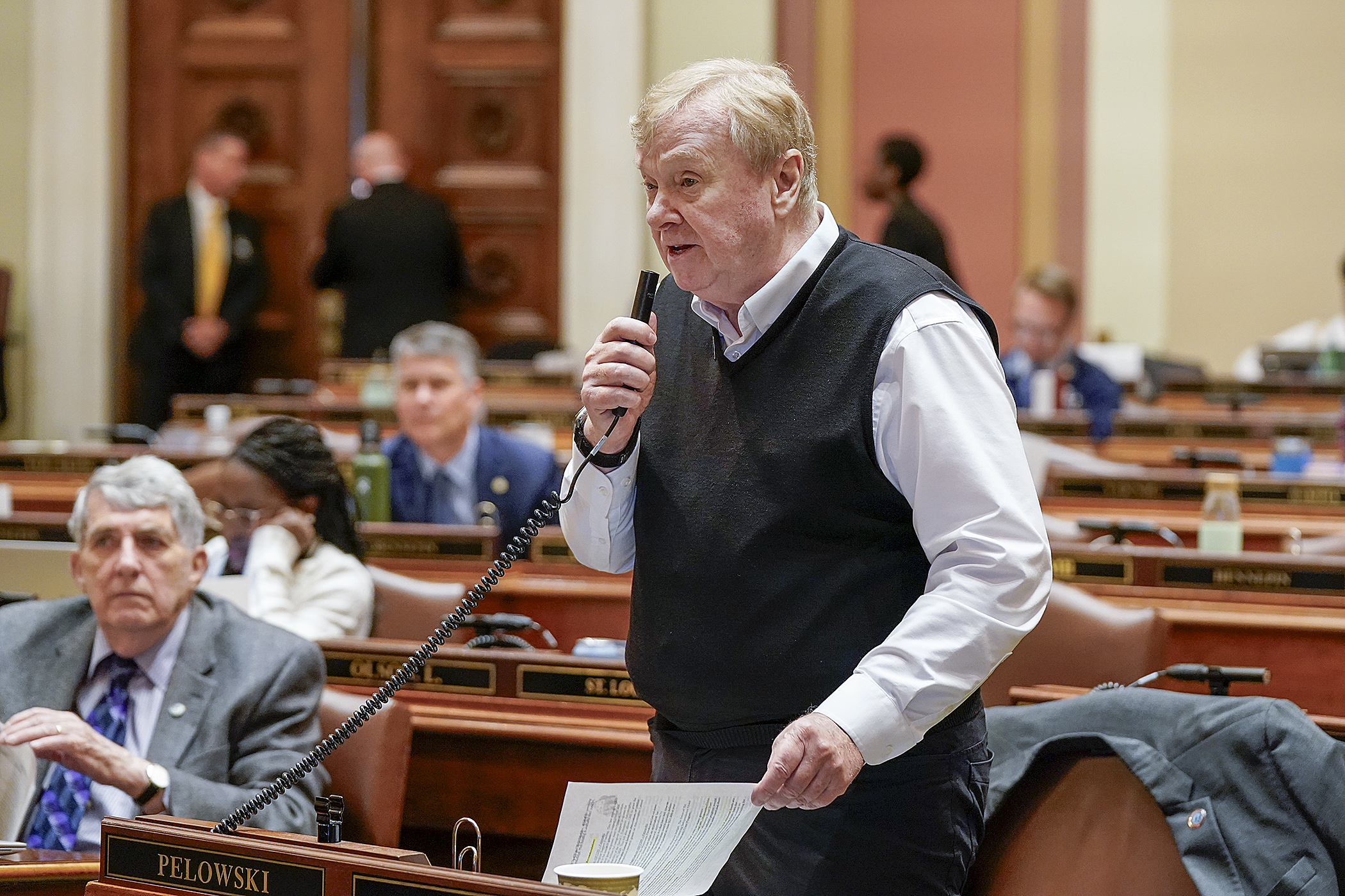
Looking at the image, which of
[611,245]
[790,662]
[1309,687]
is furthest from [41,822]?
[611,245]

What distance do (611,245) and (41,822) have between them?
591cm

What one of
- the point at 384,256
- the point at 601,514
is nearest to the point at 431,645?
the point at 601,514

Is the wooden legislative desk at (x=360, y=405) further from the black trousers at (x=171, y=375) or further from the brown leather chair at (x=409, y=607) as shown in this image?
the brown leather chair at (x=409, y=607)

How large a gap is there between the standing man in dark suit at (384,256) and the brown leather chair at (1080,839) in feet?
19.5

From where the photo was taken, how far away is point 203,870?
4.77ft

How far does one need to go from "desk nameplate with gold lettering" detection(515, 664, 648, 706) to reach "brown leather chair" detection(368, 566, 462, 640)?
0.52 metres

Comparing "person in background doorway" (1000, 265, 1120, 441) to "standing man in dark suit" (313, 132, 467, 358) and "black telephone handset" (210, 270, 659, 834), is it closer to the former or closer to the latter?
"standing man in dark suit" (313, 132, 467, 358)

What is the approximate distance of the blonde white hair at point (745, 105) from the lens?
1501 mm

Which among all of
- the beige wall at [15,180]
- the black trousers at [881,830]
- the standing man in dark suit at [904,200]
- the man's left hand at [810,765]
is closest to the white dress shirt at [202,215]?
the beige wall at [15,180]

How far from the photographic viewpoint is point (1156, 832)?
1841 mm

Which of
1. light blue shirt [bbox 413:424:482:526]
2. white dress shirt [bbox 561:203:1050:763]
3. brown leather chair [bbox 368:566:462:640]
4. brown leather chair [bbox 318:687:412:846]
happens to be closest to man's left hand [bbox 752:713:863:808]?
white dress shirt [bbox 561:203:1050:763]

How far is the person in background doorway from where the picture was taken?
5480mm

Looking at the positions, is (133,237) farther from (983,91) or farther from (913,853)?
(913,853)

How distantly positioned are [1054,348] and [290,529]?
3436 mm
